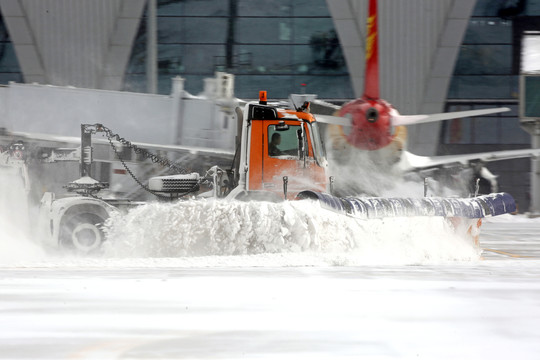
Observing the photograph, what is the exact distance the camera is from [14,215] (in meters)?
12.1

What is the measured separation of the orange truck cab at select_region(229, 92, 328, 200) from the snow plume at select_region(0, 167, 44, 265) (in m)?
3.59

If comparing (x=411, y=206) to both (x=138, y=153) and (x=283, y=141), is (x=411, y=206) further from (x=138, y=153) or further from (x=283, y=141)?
(x=138, y=153)

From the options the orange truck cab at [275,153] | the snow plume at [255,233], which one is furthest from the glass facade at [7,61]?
the orange truck cab at [275,153]

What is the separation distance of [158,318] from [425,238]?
19.5ft

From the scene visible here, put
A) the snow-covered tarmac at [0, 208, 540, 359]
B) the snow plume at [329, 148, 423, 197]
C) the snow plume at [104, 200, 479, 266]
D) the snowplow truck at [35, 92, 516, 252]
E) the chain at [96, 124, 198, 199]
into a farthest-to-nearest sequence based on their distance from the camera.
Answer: the snow plume at [329, 148, 423, 197], the chain at [96, 124, 198, 199], the snowplow truck at [35, 92, 516, 252], the snow plume at [104, 200, 479, 266], the snow-covered tarmac at [0, 208, 540, 359]

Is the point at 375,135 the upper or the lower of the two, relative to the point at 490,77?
lower

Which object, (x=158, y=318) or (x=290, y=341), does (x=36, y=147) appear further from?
(x=290, y=341)

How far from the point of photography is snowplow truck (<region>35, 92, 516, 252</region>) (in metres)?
11.0

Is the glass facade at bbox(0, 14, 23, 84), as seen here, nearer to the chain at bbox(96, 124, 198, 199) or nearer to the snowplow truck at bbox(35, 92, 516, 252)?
the chain at bbox(96, 124, 198, 199)

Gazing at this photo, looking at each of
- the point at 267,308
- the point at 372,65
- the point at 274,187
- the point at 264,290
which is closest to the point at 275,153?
the point at 274,187

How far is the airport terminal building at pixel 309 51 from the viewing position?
1076 inches

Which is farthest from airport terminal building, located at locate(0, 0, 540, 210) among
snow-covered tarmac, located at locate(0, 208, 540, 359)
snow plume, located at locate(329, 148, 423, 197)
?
snow-covered tarmac, located at locate(0, 208, 540, 359)

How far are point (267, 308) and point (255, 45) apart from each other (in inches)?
885

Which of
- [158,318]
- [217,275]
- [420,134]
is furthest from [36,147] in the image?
[420,134]
